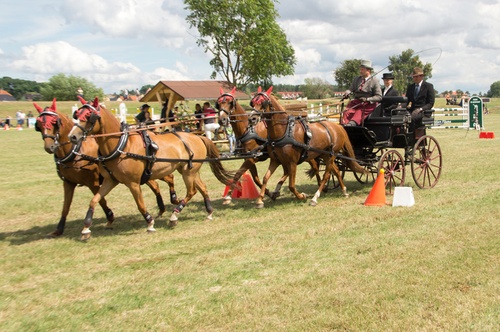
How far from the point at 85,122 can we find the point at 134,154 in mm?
909

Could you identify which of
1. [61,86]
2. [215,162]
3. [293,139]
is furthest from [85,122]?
[61,86]

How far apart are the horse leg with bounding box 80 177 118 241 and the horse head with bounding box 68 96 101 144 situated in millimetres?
868

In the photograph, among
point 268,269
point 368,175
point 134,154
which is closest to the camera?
point 268,269

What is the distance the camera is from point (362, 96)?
413 inches

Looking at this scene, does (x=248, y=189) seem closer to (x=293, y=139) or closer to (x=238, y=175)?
(x=238, y=175)

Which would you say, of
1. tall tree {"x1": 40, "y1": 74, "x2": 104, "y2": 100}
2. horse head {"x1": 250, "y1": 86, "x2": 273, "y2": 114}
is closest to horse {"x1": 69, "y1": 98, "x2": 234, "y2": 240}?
horse head {"x1": 250, "y1": 86, "x2": 273, "y2": 114}

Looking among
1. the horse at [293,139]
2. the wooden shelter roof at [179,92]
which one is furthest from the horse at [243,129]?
the wooden shelter roof at [179,92]

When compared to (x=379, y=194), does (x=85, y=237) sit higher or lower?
lower

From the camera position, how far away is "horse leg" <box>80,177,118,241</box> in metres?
7.72

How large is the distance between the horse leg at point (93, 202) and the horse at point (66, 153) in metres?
0.39

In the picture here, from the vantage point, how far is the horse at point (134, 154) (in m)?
7.61

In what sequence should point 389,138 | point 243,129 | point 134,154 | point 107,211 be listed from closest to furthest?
1. point 134,154
2. point 107,211
3. point 243,129
4. point 389,138

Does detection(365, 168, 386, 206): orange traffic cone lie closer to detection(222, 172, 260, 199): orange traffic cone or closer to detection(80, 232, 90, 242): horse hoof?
detection(222, 172, 260, 199): orange traffic cone

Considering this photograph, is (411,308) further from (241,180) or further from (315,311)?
(241,180)
